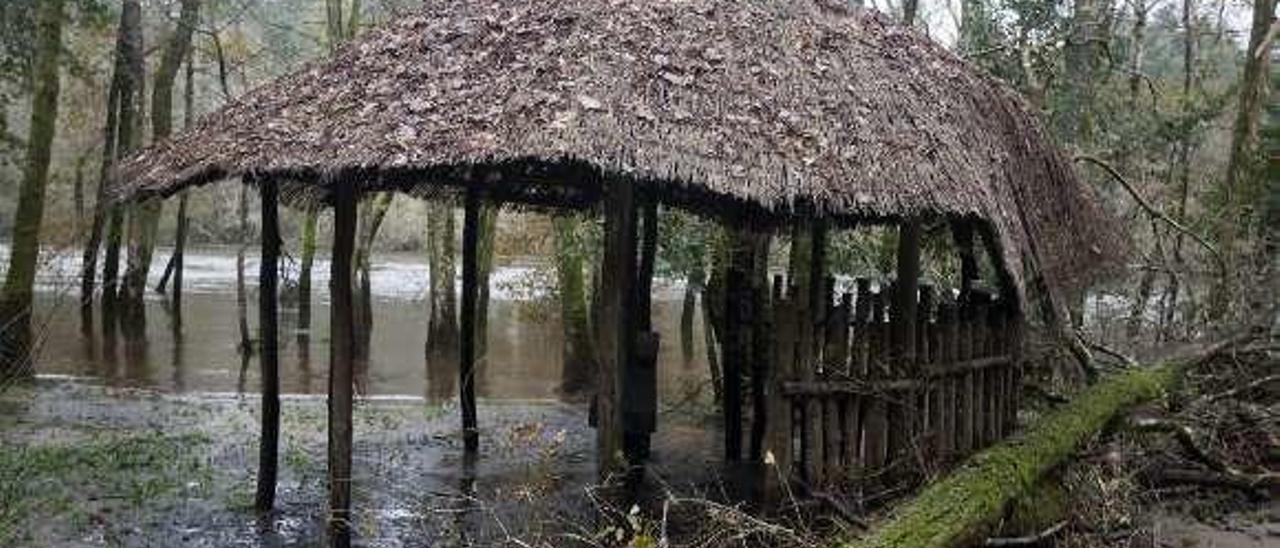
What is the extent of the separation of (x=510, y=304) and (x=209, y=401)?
1775 cm

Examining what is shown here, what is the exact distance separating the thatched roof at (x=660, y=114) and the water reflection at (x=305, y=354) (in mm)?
9057

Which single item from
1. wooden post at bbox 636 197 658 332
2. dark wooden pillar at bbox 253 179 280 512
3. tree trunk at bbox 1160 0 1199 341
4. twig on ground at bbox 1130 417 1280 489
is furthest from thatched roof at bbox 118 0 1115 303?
tree trunk at bbox 1160 0 1199 341

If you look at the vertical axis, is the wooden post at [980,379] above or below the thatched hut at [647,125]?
below

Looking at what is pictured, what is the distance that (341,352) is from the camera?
26.2 ft

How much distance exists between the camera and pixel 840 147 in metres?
7.27

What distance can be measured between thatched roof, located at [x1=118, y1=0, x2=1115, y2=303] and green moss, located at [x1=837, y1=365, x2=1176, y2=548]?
105 centimetres

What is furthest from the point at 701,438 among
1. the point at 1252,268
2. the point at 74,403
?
the point at 74,403

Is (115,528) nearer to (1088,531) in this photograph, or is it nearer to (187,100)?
(1088,531)

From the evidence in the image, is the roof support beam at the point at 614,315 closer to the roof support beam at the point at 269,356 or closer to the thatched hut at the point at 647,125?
the thatched hut at the point at 647,125

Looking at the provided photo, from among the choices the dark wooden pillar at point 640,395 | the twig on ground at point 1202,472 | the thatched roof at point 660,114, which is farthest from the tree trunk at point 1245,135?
the dark wooden pillar at point 640,395

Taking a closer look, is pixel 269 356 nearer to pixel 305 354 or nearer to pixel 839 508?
pixel 839 508

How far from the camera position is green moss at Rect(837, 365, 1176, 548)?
6.05 meters

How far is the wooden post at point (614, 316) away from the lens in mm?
7598

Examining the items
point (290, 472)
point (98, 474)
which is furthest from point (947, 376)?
point (98, 474)
